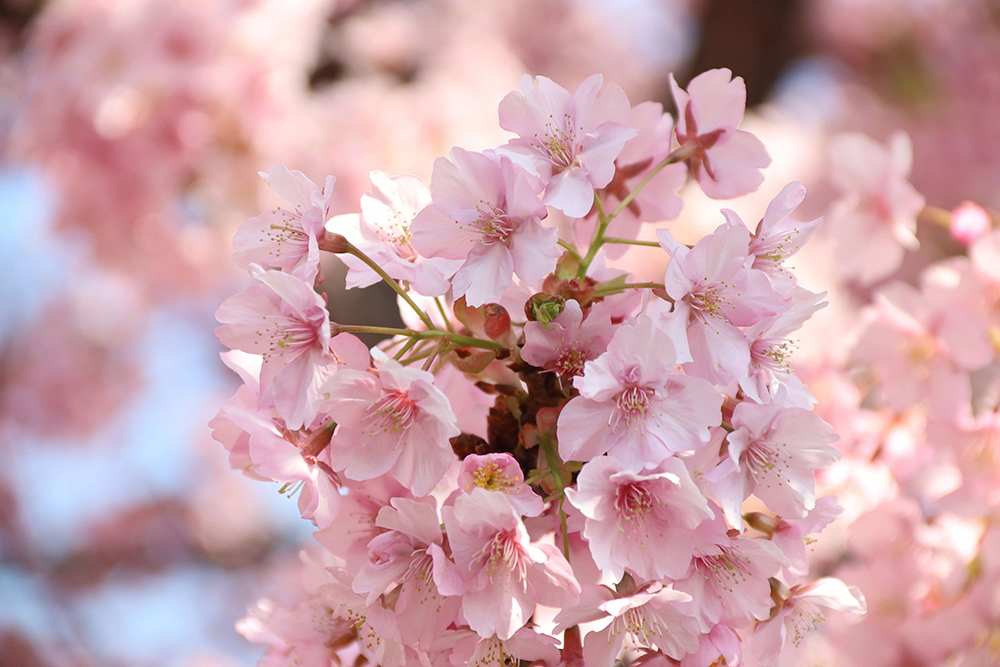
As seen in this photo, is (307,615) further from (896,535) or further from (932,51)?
(932,51)

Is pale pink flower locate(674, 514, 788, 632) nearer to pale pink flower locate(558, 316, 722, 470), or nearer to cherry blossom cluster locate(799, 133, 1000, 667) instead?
pale pink flower locate(558, 316, 722, 470)

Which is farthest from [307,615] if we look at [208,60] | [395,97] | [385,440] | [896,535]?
[395,97]

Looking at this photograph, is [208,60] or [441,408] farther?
[208,60]

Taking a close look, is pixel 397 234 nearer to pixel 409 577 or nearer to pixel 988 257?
pixel 409 577

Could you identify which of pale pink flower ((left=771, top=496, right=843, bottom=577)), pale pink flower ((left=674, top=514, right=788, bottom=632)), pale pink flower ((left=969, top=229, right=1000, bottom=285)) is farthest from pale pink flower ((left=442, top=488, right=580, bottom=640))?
pale pink flower ((left=969, top=229, right=1000, bottom=285))

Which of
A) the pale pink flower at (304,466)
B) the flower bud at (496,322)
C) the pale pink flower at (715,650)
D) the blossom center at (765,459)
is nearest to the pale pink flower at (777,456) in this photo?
the blossom center at (765,459)

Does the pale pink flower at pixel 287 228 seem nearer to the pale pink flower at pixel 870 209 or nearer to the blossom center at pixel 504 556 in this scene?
the blossom center at pixel 504 556
